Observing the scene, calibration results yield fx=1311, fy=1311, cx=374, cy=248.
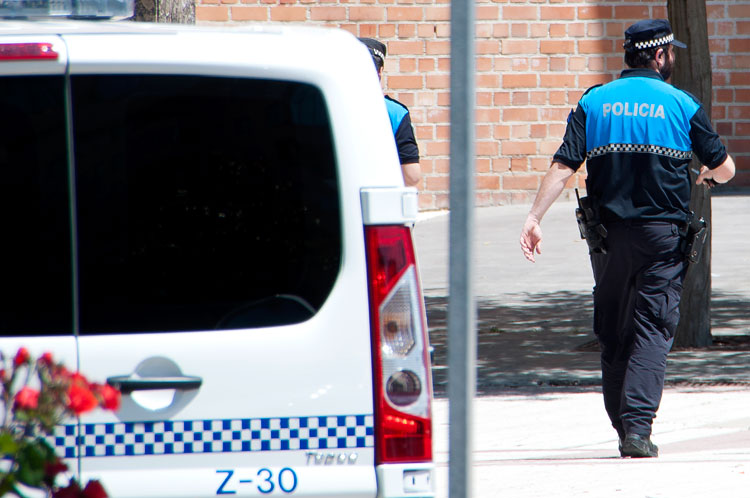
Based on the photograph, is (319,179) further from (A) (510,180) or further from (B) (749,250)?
(A) (510,180)

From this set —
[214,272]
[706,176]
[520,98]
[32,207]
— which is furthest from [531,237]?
[520,98]

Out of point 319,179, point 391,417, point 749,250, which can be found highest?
point 319,179

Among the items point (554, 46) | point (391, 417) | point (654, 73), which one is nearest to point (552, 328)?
point (654, 73)

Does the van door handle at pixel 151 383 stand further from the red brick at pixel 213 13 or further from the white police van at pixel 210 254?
the red brick at pixel 213 13

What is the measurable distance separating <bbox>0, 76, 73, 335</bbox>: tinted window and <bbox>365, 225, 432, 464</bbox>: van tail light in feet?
2.56

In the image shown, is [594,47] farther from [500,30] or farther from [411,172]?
[411,172]

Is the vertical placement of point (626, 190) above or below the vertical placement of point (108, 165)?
below

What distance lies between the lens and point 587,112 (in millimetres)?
6164

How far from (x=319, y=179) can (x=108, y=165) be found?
53 centimetres

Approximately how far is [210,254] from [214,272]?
0.05m

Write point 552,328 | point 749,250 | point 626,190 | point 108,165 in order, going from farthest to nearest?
point 749,250, point 552,328, point 626,190, point 108,165

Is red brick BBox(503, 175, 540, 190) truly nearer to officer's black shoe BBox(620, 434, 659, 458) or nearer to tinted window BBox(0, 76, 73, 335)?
officer's black shoe BBox(620, 434, 659, 458)

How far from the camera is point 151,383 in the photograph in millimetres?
Result: 3311

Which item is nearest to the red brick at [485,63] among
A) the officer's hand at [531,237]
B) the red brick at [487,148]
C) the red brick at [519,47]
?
the red brick at [519,47]
